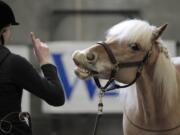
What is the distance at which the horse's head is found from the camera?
2.82 meters

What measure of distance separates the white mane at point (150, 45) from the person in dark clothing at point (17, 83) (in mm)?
499

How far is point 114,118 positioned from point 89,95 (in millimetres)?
698

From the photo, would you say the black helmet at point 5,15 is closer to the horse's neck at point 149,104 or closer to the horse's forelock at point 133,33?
the horse's forelock at point 133,33

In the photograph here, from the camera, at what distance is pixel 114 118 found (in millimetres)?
7980

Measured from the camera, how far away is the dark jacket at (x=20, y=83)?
2.41m

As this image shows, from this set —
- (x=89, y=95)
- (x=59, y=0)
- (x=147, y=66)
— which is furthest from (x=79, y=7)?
(x=147, y=66)

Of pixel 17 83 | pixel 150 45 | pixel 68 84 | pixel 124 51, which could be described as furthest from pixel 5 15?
pixel 68 84

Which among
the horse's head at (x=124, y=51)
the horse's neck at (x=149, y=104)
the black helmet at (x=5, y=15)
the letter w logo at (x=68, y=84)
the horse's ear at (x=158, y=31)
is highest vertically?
the black helmet at (x=5, y=15)

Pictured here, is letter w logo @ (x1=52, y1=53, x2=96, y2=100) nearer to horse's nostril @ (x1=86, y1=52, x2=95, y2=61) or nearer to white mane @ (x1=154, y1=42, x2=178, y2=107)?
white mane @ (x1=154, y1=42, x2=178, y2=107)

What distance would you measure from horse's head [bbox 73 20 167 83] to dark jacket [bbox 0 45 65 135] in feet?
1.26

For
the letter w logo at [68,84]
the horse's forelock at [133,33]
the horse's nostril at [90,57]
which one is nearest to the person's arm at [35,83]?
the horse's nostril at [90,57]

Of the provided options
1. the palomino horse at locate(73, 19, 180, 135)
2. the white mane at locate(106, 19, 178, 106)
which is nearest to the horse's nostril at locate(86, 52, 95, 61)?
the palomino horse at locate(73, 19, 180, 135)

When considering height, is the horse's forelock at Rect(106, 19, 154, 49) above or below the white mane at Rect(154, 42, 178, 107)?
above

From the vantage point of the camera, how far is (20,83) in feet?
7.97
